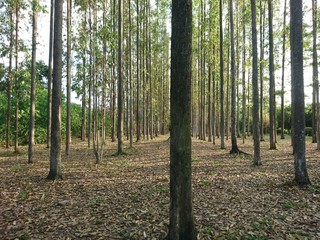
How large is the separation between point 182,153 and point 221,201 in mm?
2722

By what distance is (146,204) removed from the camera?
5.34m

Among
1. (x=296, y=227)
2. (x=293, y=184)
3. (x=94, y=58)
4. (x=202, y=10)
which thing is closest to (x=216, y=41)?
(x=202, y=10)

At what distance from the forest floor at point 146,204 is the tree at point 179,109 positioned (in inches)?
32.4

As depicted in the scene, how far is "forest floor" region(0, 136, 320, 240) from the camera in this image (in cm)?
401

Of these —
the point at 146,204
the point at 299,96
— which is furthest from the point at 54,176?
the point at 299,96

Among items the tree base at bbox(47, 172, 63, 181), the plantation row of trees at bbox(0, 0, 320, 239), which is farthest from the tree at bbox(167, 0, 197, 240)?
the tree base at bbox(47, 172, 63, 181)

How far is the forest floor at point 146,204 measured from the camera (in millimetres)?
4012

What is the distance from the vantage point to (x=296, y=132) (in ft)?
21.0

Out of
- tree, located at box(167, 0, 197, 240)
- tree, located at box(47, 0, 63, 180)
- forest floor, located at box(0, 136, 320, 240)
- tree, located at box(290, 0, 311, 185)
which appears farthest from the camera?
tree, located at box(47, 0, 63, 180)

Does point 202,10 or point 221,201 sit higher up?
point 202,10

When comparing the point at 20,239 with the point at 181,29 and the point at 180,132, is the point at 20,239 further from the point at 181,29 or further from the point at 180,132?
the point at 181,29

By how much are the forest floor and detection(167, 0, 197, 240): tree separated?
2.70ft

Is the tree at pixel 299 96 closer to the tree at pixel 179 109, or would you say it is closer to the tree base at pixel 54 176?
the tree at pixel 179 109

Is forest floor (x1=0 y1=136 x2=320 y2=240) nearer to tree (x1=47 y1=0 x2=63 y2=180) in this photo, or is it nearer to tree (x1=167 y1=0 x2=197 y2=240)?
tree (x1=47 y1=0 x2=63 y2=180)
